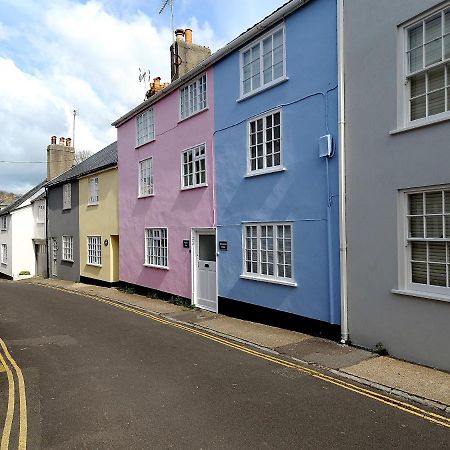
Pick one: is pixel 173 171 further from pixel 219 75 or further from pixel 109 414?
pixel 109 414

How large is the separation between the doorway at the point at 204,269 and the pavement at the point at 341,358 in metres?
0.59

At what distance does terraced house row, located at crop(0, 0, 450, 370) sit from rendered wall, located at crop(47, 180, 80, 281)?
8.91 metres

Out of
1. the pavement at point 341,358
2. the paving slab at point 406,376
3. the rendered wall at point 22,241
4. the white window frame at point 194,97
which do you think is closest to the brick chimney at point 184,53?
the white window frame at point 194,97

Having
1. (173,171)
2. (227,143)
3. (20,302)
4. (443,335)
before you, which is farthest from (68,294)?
(443,335)

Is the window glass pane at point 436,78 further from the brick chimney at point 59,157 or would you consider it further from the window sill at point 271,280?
the brick chimney at point 59,157

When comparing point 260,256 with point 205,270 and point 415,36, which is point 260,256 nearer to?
point 205,270

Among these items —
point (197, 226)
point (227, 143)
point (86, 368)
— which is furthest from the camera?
point (197, 226)

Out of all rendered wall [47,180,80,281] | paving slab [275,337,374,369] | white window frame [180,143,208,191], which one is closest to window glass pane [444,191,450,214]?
paving slab [275,337,374,369]

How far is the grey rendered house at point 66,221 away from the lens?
23.6 m

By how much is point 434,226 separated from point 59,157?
2817 centimetres

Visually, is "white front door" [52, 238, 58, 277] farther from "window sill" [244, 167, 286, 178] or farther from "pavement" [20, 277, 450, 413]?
"window sill" [244, 167, 286, 178]

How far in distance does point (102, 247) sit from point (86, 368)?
1397 cm

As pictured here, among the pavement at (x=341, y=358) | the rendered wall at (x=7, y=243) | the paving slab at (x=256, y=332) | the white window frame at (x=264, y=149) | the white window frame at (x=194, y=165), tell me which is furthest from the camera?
the rendered wall at (x=7, y=243)

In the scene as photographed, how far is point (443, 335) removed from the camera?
688 cm
